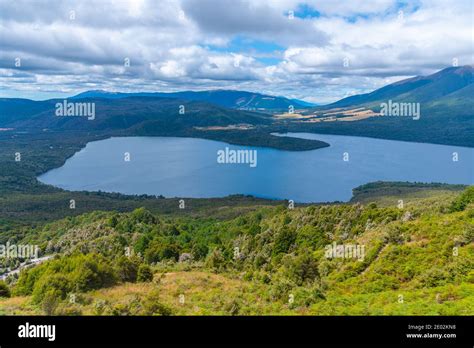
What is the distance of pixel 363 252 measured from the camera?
16406 mm

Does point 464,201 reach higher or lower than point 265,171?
higher

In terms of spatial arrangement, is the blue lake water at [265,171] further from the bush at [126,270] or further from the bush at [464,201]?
the bush at [126,270]

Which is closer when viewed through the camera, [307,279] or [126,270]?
[307,279]


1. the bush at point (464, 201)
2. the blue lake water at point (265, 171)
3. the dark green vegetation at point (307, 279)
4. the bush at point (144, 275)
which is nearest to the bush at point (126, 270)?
the dark green vegetation at point (307, 279)

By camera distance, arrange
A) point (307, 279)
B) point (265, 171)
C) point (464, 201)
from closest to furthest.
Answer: point (307, 279) → point (464, 201) → point (265, 171)

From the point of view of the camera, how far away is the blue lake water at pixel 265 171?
110331 millimetres

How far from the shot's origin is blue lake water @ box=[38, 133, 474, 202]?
110 metres

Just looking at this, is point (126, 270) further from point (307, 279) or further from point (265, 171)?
point (265, 171)

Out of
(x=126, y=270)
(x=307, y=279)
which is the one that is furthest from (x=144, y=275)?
(x=307, y=279)

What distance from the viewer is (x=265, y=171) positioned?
135m

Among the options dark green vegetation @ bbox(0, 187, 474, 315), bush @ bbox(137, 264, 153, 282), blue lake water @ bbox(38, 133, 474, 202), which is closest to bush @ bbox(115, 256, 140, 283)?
dark green vegetation @ bbox(0, 187, 474, 315)

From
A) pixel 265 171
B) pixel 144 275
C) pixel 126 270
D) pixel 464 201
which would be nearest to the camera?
pixel 126 270
